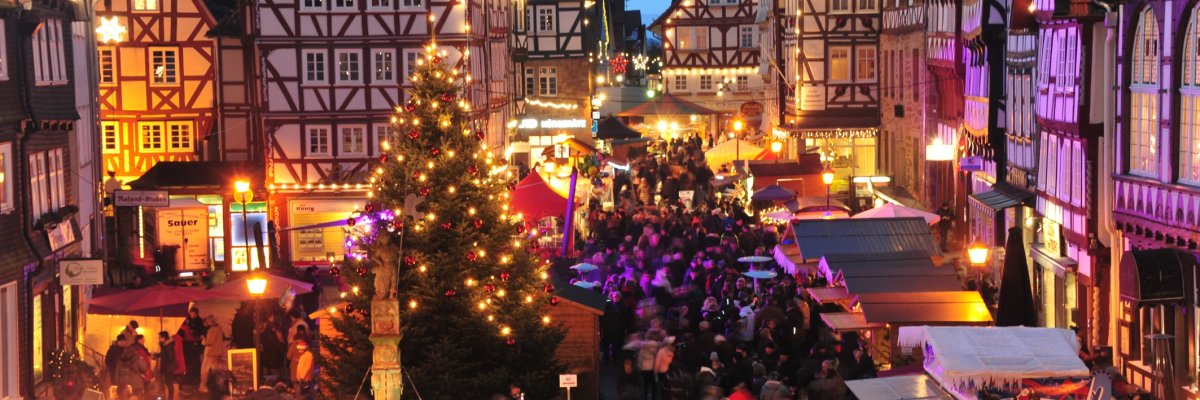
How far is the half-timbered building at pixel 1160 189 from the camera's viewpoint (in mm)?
21688

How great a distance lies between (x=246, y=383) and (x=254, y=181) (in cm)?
2102

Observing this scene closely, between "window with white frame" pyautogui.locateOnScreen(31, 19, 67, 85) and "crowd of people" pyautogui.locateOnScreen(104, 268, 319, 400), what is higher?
"window with white frame" pyautogui.locateOnScreen(31, 19, 67, 85)

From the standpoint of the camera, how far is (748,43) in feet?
272

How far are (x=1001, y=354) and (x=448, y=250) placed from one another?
6.37 metres

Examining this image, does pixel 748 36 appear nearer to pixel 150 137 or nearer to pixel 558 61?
pixel 558 61

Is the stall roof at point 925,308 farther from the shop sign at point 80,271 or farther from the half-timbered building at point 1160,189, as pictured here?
the shop sign at point 80,271

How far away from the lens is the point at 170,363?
26.2m

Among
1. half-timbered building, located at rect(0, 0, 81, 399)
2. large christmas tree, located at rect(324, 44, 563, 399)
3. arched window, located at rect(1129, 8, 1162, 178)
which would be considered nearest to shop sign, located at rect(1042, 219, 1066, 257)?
arched window, located at rect(1129, 8, 1162, 178)

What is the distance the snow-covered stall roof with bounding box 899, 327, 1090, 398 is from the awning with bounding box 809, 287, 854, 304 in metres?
7.25

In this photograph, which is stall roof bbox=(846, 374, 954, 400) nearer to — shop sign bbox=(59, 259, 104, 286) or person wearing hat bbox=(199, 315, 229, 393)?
person wearing hat bbox=(199, 315, 229, 393)

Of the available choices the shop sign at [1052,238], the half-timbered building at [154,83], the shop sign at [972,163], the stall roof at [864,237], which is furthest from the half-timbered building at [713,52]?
the stall roof at [864,237]

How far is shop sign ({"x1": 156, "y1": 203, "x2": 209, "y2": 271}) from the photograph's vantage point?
146ft

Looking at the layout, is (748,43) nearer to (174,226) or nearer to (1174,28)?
(174,226)

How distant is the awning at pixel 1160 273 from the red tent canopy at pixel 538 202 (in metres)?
17.5
